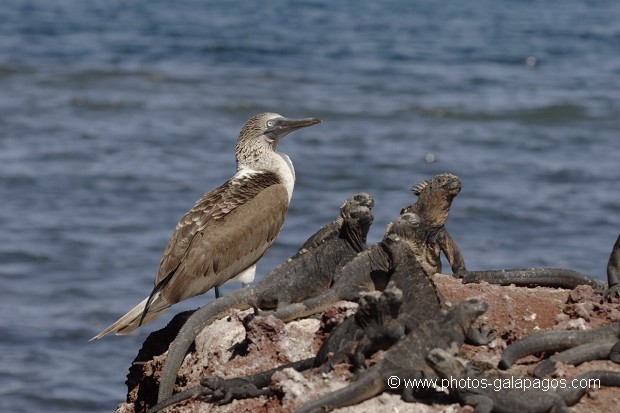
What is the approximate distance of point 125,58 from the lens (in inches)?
1415

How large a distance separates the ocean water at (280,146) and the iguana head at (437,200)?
18.0 ft

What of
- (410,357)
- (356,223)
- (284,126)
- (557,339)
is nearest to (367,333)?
(410,357)

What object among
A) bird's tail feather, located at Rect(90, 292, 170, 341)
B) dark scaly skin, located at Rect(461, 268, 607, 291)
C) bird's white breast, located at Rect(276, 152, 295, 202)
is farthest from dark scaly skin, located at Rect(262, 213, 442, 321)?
bird's white breast, located at Rect(276, 152, 295, 202)

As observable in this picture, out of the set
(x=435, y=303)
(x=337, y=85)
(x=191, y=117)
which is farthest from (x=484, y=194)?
(x=435, y=303)

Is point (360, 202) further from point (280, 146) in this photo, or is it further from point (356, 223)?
point (280, 146)

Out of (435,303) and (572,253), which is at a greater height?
(435,303)

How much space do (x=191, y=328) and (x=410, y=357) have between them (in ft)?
6.27

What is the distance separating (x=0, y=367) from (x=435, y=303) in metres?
7.91

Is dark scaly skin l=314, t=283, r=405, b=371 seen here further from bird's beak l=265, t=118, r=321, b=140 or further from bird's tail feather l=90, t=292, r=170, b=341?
bird's beak l=265, t=118, r=321, b=140

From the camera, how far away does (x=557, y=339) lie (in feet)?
24.2

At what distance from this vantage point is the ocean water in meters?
16.5

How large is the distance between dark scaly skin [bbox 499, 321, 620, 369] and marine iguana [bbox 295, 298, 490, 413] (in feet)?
0.97

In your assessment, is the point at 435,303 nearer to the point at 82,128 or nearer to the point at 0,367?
the point at 0,367

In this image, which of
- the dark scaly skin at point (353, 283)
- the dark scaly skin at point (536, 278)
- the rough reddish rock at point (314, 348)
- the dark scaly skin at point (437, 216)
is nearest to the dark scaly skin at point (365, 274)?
the dark scaly skin at point (353, 283)
